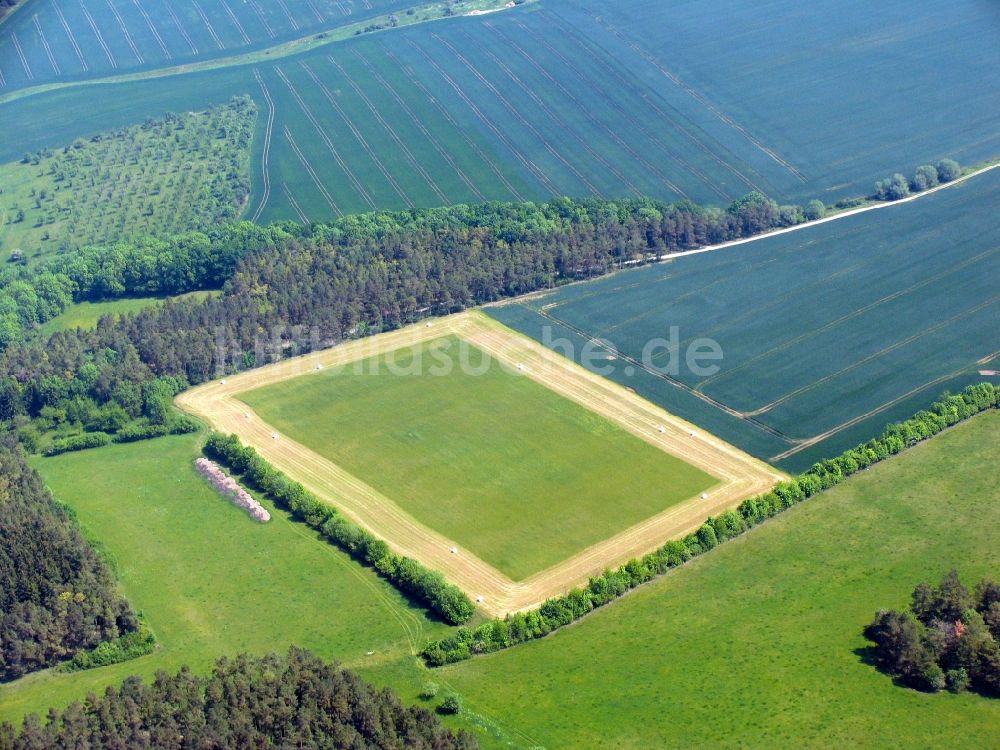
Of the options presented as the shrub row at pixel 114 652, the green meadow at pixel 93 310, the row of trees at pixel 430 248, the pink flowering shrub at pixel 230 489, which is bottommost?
the shrub row at pixel 114 652

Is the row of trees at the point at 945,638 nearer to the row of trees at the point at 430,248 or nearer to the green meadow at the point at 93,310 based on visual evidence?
the row of trees at the point at 430,248

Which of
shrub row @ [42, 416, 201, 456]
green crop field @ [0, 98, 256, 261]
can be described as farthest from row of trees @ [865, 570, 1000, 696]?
green crop field @ [0, 98, 256, 261]

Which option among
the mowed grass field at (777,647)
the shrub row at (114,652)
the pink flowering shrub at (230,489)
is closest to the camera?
the mowed grass field at (777,647)

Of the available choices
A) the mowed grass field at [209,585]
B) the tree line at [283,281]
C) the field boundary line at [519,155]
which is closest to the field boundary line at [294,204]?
the tree line at [283,281]

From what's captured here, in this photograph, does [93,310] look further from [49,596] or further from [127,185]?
[49,596]

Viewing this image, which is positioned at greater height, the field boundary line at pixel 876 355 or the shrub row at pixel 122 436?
the field boundary line at pixel 876 355

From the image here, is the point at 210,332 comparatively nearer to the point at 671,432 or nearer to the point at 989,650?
the point at 671,432

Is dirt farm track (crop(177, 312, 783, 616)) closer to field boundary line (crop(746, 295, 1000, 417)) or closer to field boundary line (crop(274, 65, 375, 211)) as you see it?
field boundary line (crop(746, 295, 1000, 417))
